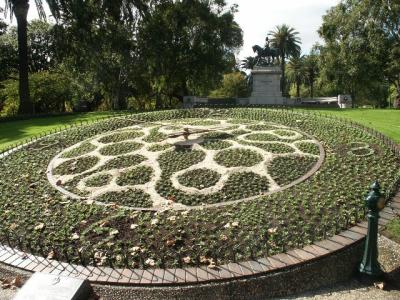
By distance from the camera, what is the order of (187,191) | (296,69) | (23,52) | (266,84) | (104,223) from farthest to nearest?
(296,69), (266,84), (23,52), (187,191), (104,223)

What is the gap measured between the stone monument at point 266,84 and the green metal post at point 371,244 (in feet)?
80.7

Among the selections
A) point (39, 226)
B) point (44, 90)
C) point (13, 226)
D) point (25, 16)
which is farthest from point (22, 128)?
point (39, 226)

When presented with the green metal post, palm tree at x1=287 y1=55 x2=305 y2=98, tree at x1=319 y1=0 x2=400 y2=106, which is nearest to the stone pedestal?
tree at x1=319 y1=0 x2=400 y2=106

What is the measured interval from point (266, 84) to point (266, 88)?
318mm

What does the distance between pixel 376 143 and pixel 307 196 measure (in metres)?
5.30

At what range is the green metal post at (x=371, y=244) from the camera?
260 inches

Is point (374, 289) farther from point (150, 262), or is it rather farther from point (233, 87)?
point (233, 87)

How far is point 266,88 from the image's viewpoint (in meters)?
31.0

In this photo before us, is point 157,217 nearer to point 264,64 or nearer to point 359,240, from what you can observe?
point 359,240

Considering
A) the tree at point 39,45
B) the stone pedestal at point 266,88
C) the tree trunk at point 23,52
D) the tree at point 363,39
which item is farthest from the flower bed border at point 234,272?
the tree at point 39,45

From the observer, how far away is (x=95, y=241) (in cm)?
821

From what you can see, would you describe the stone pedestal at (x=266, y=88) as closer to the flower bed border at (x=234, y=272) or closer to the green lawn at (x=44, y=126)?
the green lawn at (x=44, y=126)

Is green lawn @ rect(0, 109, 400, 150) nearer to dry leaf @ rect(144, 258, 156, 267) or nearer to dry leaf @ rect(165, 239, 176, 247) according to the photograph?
dry leaf @ rect(165, 239, 176, 247)

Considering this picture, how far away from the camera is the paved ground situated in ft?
21.3
